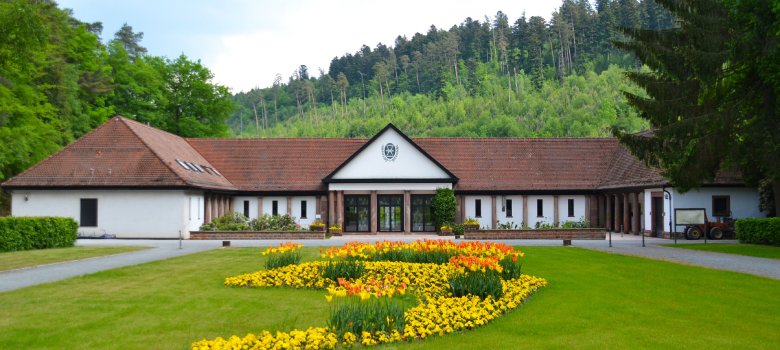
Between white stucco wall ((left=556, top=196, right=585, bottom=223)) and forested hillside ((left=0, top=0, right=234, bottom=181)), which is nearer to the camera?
forested hillside ((left=0, top=0, right=234, bottom=181))

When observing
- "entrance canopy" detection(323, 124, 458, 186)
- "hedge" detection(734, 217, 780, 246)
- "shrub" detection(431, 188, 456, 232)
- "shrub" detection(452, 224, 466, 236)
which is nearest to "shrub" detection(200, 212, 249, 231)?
"entrance canopy" detection(323, 124, 458, 186)

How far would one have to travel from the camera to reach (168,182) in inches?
1423

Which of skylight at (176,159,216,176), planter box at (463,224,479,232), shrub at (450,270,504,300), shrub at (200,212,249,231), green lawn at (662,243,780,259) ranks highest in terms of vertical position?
skylight at (176,159,216,176)

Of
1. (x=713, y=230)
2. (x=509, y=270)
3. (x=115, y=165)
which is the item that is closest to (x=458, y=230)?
(x=713, y=230)

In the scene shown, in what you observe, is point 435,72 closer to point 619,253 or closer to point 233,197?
point 233,197

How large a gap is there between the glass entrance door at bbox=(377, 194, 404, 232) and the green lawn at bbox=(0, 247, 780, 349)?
25.6m

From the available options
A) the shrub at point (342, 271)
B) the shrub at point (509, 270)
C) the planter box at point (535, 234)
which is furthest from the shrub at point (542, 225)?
the shrub at point (342, 271)

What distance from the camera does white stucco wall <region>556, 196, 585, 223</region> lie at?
43781 mm

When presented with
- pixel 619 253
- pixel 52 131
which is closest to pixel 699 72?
pixel 619 253

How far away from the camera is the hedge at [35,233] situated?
2619 centimetres

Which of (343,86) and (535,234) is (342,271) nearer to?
(535,234)

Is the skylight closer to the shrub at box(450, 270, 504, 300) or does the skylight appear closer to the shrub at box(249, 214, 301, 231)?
the shrub at box(249, 214, 301, 231)

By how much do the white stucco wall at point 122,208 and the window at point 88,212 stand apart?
0.63 feet

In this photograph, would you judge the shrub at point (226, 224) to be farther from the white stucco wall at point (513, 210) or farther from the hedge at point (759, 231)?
the hedge at point (759, 231)
